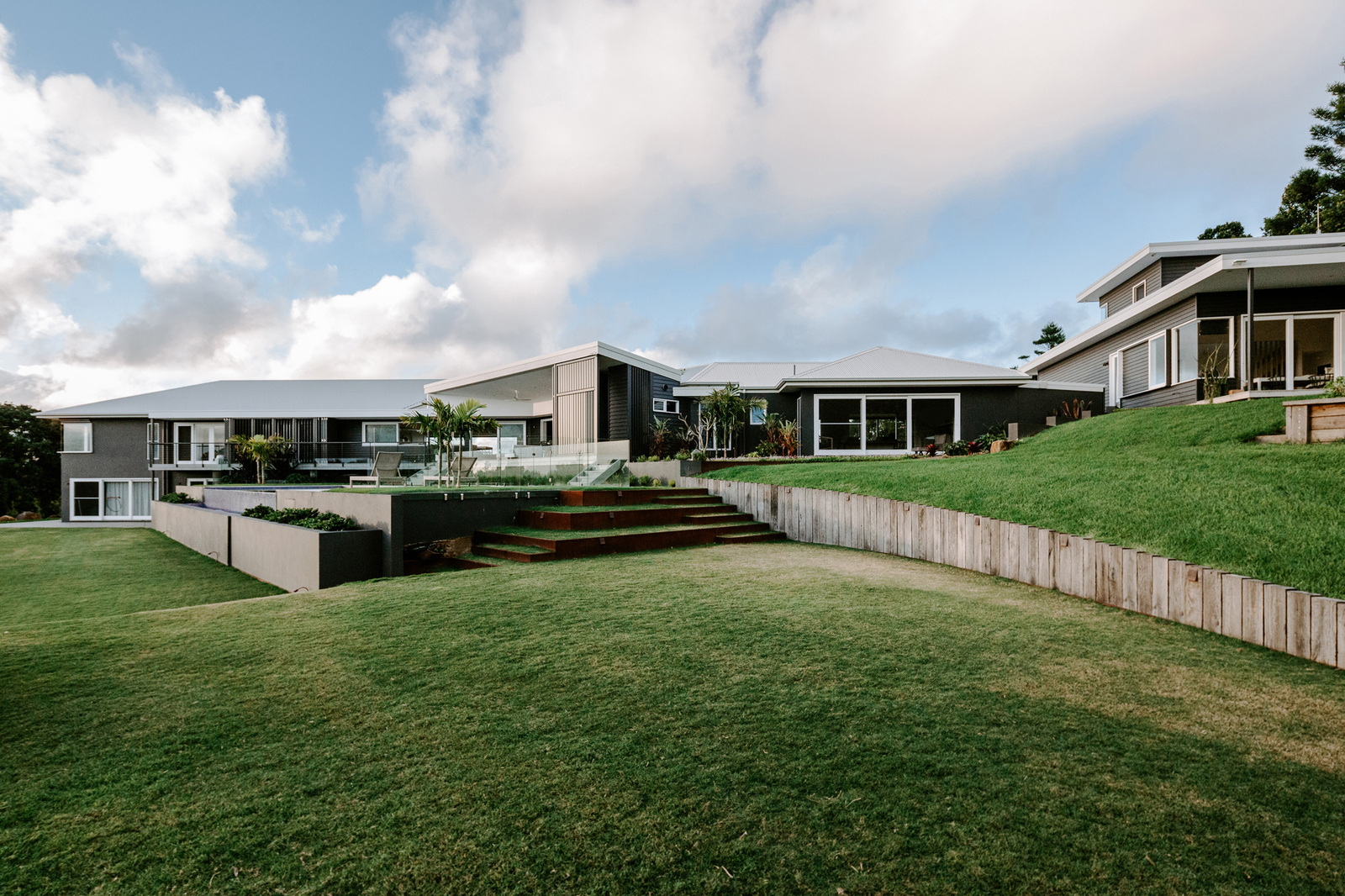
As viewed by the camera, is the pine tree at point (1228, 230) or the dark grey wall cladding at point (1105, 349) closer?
the dark grey wall cladding at point (1105, 349)

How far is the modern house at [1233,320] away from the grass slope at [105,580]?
62.5ft

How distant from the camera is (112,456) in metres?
24.1

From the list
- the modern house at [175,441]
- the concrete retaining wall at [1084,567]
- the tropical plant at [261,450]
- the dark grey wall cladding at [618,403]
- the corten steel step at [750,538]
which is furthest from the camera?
the modern house at [175,441]

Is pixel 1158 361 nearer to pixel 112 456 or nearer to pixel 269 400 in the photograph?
pixel 269 400

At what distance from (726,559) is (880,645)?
4.18 metres

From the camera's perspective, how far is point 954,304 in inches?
2312

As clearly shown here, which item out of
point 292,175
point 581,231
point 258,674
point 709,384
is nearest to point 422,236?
point 292,175

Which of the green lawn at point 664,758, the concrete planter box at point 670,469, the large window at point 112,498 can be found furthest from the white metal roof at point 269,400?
the green lawn at point 664,758

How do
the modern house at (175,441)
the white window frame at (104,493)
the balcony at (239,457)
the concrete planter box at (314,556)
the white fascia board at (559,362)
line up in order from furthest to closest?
the white window frame at (104,493)
the modern house at (175,441)
the balcony at (239,457)
the white fascia board at (559,362)
the concrete planter box at (314,556)

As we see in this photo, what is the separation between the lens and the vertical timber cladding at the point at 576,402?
1535cm

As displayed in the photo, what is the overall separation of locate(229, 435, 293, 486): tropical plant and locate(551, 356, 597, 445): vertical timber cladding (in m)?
12.5

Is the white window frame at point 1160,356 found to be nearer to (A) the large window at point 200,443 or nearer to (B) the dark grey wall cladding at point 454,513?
(B) the dark grey wall cladding at point 454,513

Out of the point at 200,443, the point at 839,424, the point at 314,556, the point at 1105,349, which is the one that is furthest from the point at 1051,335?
the point at 200,443

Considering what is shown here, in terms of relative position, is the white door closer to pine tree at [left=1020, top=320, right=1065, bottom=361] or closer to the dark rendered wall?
the dark rendered wall
